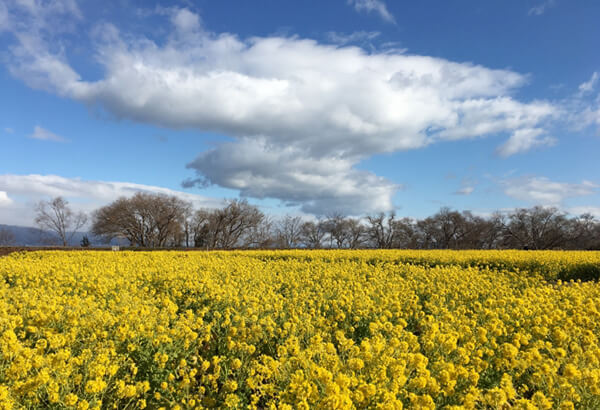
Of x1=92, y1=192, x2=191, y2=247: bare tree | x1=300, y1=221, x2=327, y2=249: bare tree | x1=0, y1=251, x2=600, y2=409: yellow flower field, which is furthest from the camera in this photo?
x1=300, y1=221, x2=327, y2=249: bare tree

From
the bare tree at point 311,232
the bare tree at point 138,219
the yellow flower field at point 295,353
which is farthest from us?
the bare tree at point 311,232

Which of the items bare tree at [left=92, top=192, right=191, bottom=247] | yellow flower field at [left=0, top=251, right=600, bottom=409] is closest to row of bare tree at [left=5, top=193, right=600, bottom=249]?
bare tree at [left=92, top=192, right=191, bottom=247]

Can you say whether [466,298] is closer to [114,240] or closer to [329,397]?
[329,397]

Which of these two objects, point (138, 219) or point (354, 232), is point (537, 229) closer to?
point (354, 232)

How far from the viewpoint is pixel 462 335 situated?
420 centimetres

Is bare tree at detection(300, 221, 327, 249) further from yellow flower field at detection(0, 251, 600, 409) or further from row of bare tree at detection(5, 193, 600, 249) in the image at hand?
yellow flower field at detection(0, 251, 600, 409)

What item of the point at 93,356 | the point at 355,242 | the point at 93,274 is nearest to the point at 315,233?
the point at 355,242

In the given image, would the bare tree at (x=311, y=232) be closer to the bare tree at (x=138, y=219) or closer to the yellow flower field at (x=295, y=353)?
the bare tree at (x=138, y=219)

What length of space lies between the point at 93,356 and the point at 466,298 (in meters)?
6.35

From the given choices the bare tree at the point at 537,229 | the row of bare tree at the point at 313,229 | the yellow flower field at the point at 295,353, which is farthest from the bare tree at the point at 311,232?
the yellow flower field at the point at 295,353

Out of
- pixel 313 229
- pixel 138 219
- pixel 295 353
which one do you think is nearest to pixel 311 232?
pixel 313 229

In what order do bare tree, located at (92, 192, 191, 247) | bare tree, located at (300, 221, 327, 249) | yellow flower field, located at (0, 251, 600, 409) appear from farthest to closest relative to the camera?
bare tree, located at (300, 221, 327, 249)
bare tree, located at (92, 192, 191, 247)
yellow flower field, located at (0, 251, 600, 409)

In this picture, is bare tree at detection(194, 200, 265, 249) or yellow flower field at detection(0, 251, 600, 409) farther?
bare tree at detection(194, 200, 265, 249)

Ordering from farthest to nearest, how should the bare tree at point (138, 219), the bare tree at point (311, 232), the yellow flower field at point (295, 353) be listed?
the bare tree at point (311, 232) < the bare tree at point (138, 219) < the yellow flower field at point (295, 353)
